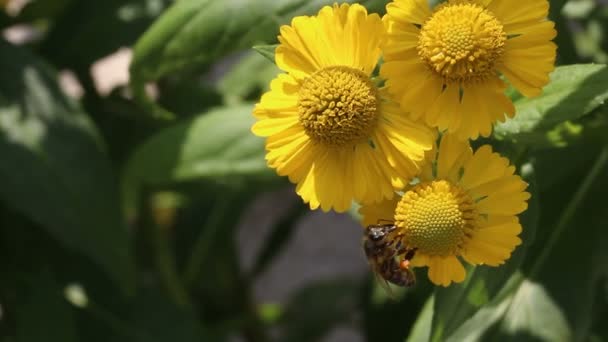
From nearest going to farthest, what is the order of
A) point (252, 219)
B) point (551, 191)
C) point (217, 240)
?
point (551, 191)
point (217, 240)
point (252, 219)

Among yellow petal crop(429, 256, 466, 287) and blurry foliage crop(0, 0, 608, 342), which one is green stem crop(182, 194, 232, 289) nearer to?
blurry foliage crop(0, 0, 608, 342)

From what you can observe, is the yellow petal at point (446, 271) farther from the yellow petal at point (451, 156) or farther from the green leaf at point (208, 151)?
the green leaf at point (208, 151)

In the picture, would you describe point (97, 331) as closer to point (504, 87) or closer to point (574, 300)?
point (574, 300)

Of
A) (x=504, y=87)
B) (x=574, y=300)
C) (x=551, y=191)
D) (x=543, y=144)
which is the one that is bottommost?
(x=574, y=300)

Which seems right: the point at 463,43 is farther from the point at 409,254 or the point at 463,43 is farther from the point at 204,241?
the point at 204,241

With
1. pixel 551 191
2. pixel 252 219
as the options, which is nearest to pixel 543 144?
→ pixel 551 191

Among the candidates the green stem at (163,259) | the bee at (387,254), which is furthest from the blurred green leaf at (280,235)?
the bee at (387,254)
